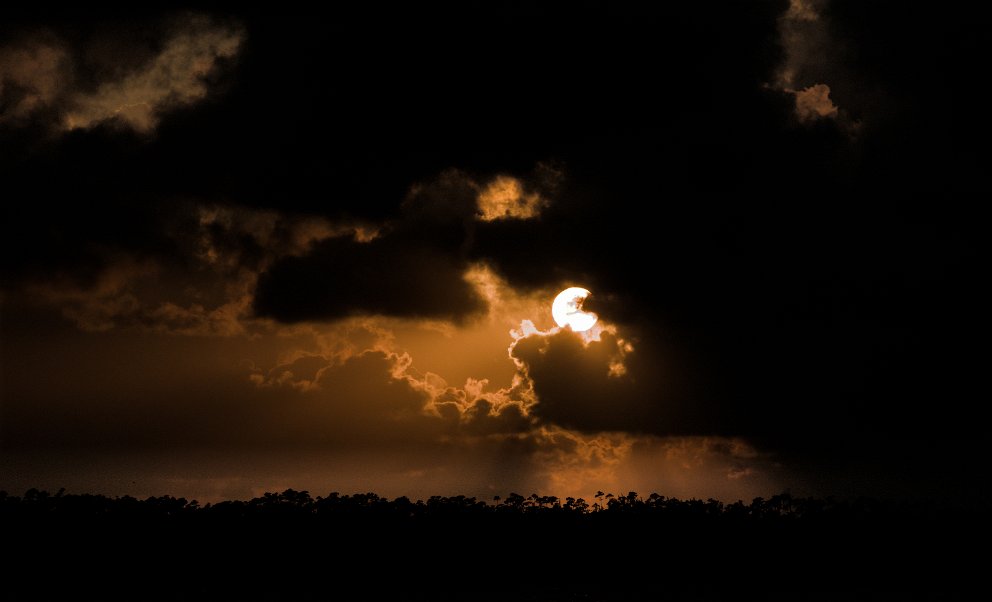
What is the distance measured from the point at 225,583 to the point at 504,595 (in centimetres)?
5822

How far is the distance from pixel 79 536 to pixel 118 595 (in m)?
30.6

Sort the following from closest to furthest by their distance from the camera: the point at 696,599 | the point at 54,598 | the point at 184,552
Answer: the point at 54,598 → the point at 696,599 → the point at 184,552

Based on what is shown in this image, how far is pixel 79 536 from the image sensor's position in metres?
197

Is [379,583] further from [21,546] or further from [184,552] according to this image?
[21,546]

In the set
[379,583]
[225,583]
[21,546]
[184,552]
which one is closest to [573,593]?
[379,583]

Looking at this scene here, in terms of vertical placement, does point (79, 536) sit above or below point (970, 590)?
Result: above

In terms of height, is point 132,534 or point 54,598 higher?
point 132,534

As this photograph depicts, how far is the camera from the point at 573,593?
193 m

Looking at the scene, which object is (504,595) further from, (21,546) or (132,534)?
(21,546)

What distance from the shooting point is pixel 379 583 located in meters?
194

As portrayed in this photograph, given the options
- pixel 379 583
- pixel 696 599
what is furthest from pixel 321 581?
pixel 696 599

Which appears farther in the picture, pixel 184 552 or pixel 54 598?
pixel 184 552

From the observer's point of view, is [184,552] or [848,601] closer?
[848,601]

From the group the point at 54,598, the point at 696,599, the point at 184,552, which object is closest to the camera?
the point at 54,598
